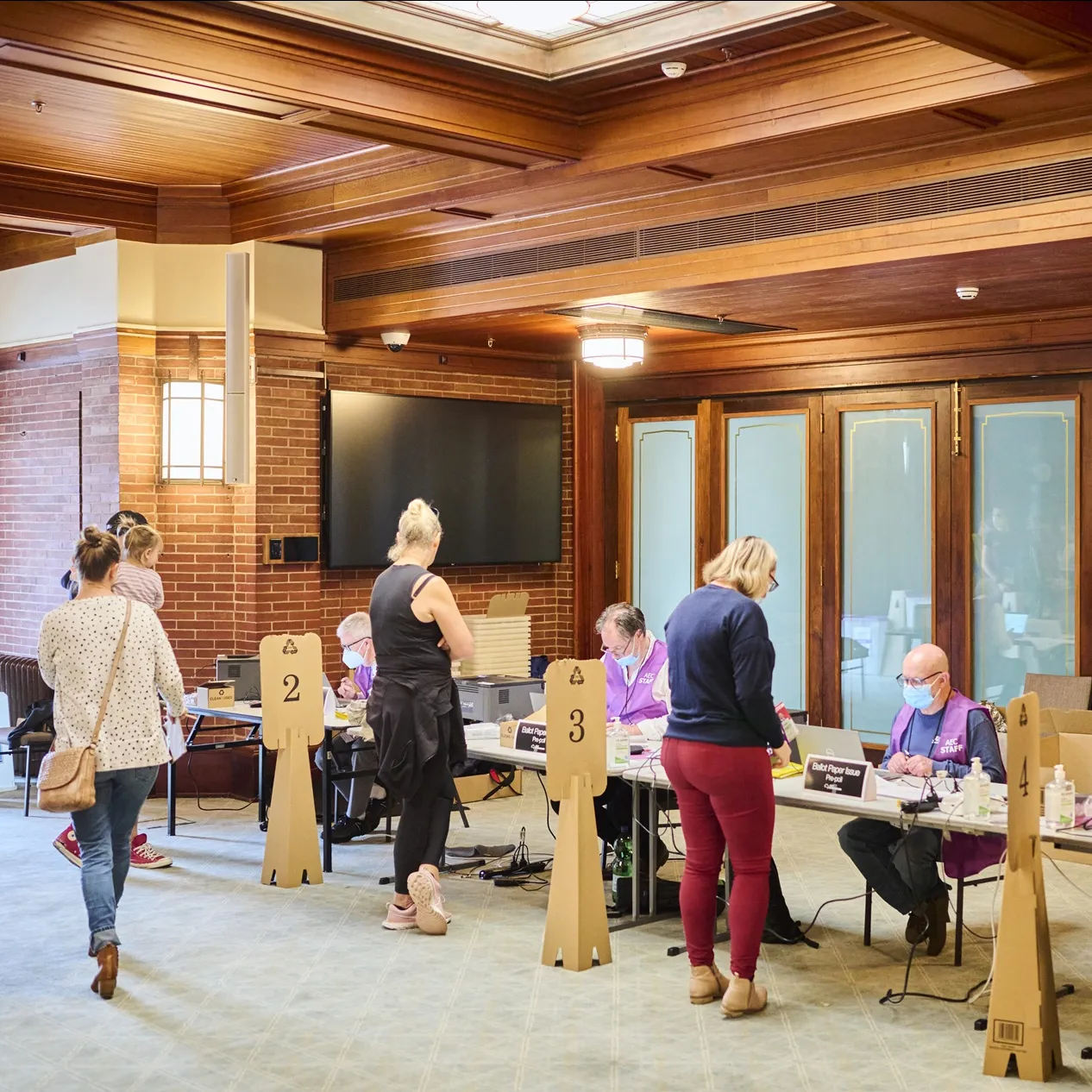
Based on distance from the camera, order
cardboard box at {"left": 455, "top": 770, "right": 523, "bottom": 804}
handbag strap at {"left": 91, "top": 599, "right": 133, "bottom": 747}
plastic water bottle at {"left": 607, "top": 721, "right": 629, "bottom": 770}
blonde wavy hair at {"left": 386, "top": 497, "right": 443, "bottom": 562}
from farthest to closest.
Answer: cardboard box at {"left": 455, "top": 770, "right": 523, "bottom": 804}, plastic water bottle at {"left": 607, "top": 721, "right": 629, "bottom": 770}, blonde wavy hair at {"left": 386, "top": 497, "right": 443, "bottom": 562}, handbag strap at {"left": 91, "top": 599, "right": 133, "bottom": 747}

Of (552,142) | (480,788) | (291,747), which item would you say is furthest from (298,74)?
(480,788)

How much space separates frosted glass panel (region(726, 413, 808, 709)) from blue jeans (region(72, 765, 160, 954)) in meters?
5.26

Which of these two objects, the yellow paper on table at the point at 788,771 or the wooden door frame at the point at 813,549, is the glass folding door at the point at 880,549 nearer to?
the wooden door frame at the point at 813,549

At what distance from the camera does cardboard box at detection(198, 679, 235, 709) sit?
23.7 feet

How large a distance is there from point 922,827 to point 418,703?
1941mm

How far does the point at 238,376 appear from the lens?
26.8 feet

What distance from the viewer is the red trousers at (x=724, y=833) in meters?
4.49

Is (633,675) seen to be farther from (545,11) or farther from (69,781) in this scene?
(545,11)

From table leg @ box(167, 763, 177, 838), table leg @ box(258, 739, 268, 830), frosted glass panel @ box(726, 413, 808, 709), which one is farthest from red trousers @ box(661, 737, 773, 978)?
frosted glass panel @ box(726, 413, 808, 709)

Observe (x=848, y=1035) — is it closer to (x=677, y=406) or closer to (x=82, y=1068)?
(x=82, y=1068)

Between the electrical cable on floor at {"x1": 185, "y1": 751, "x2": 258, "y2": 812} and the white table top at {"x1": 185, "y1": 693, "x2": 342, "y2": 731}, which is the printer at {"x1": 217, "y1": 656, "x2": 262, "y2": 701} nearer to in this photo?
the white table top at {"x1": 185, "y1": 693, "x2": 342, "y2": 731}

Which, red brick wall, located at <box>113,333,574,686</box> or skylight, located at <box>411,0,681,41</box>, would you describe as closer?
skylight, located at <box>411,0,681,41</box>

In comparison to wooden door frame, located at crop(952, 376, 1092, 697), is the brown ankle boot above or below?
below

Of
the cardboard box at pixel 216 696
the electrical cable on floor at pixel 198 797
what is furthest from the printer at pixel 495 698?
the electrical cable on floor at pixel 198 797
